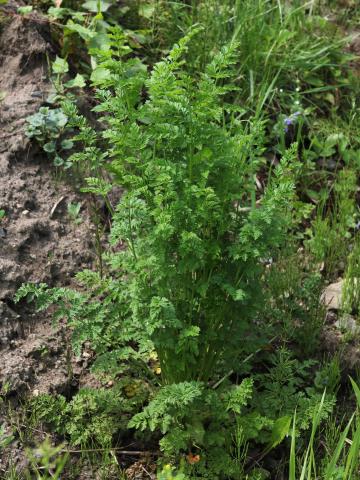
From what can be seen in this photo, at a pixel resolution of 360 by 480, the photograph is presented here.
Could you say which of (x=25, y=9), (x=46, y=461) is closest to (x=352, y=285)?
(x=46, y=461)

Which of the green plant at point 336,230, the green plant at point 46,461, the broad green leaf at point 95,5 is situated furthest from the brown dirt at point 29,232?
the green plant at point 336,230

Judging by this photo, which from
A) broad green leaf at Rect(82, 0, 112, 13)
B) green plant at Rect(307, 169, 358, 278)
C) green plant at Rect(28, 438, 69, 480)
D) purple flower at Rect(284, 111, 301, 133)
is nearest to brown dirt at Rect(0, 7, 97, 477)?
green plant at Rect(28, 438, 69, 480)

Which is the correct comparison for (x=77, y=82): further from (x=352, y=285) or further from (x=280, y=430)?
(x=280, y=430)

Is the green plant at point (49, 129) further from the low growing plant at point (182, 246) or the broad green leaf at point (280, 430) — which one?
the broad green leaf at point (280, 430)

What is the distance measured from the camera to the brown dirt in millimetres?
2910

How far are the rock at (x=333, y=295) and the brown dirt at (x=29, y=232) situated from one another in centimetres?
112

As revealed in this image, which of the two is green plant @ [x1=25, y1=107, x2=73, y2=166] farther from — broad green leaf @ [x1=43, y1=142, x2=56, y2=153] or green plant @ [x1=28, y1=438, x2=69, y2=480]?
green plant @ [x1=28, y1=438, x2=69, y2=480]

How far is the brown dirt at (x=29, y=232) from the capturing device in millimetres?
2910

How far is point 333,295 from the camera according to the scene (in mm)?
3514

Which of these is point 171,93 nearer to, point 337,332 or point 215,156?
point 215,156

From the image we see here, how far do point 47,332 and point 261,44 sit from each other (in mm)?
2142

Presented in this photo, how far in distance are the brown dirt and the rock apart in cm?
112

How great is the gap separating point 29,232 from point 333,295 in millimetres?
1439

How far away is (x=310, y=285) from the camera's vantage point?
318cm
